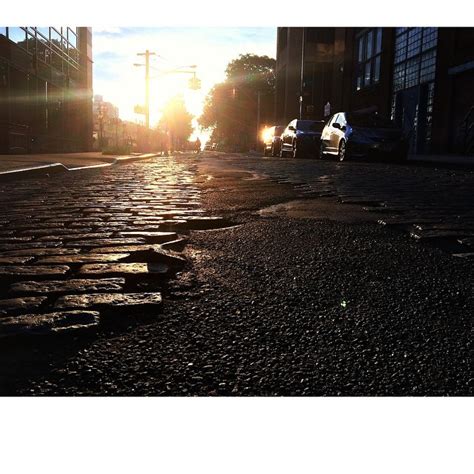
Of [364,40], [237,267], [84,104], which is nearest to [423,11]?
[237,267]

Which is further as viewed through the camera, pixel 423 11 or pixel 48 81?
pixel 48 81

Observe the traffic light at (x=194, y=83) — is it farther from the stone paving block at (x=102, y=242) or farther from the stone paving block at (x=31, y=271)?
the stone paving block at (x=31, y=271)

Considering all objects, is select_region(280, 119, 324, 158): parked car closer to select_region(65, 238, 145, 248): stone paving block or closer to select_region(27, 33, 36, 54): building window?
select_region(27, 33, 36, 54): building window

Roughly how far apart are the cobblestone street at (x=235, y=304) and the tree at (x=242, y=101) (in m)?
68.3

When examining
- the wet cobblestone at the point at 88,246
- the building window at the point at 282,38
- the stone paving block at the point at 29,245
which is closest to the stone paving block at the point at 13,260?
the wet cobblestone at the point at 88,246

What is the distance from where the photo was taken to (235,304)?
2.27m

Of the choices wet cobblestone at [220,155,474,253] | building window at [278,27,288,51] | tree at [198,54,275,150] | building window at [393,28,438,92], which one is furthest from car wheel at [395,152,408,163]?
tree at [198,54,275,150]

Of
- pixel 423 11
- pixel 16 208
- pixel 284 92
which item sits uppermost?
pixel 284 92

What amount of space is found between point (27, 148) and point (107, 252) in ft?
64.2

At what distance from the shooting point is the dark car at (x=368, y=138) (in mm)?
15797

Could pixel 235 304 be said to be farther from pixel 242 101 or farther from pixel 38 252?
pixel 242 101

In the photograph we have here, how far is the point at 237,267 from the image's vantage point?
293 centimetres

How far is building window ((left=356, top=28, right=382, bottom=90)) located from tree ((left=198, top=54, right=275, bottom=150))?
134 ft

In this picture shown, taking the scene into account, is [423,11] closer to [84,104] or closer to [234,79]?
[84,104]
